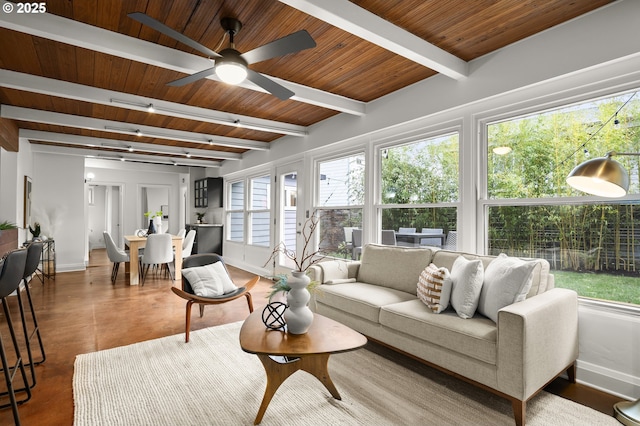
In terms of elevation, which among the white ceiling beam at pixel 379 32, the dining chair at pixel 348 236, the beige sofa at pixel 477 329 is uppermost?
the white ceiling beam at pixel 379 32

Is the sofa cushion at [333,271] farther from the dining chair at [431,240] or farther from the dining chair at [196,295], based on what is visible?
the dining chair at [431,240]

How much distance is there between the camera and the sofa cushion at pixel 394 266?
3146mm

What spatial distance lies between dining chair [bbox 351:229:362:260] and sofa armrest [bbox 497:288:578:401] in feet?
8.10

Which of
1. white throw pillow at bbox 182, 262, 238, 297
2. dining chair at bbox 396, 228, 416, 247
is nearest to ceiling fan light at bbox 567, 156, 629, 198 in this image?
dining chair at bbox 396, 228, 416, 247

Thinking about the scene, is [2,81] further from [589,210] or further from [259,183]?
[589,210]

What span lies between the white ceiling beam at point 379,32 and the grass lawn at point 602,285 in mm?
1890

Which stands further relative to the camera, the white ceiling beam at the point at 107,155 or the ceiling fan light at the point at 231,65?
the white ceiling beam at the point at 107,155

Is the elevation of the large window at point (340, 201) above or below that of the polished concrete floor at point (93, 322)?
above

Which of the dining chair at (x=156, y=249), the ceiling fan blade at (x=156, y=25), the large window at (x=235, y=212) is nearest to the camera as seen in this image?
the ceiling fan blade at (x=156, y=25)

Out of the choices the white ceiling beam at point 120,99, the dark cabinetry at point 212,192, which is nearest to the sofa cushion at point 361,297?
the white ceiling beam at point 120,99

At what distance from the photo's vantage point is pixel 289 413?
200cm

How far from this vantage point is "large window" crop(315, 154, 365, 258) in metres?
4.58

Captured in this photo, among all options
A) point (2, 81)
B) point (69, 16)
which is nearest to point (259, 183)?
point (2, 81)

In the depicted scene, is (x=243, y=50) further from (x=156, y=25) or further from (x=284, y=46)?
(x=156, y=25)
